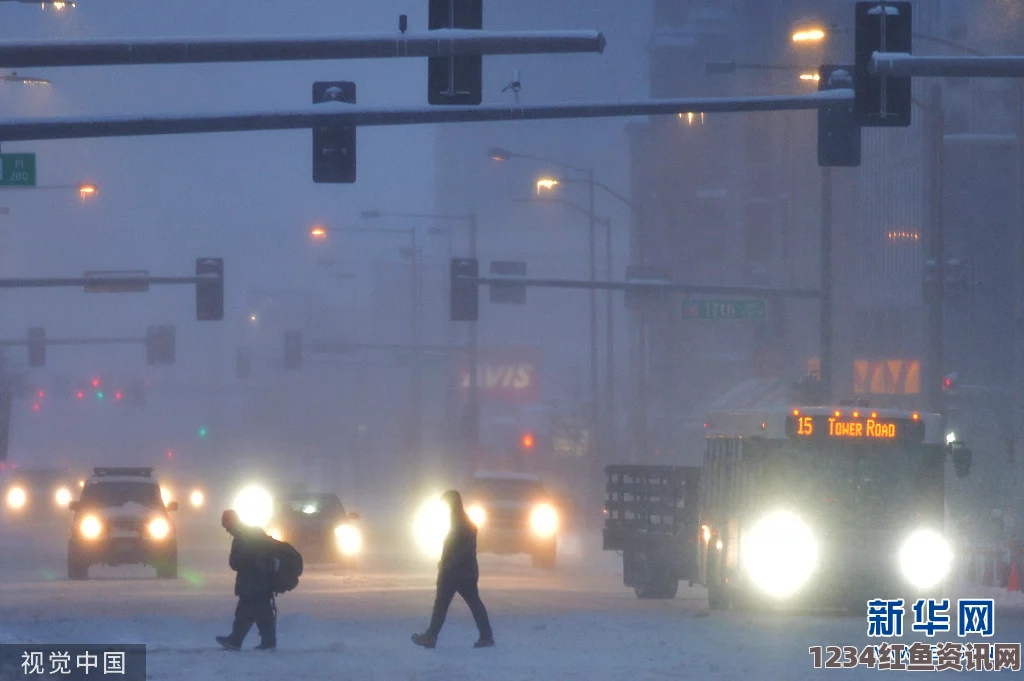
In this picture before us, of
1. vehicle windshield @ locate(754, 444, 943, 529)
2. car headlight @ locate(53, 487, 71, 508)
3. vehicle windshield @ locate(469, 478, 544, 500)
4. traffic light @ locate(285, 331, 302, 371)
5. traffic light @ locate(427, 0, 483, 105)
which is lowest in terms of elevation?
car headlight @ locate(53, 487, 71, 508)

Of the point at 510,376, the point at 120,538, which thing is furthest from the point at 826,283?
the point at 510,376

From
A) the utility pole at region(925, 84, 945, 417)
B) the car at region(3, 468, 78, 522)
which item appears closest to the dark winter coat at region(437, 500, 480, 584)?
the utility pole at region(925, 84, 945, 417)

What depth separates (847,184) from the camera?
91562mm

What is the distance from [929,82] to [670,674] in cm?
6096

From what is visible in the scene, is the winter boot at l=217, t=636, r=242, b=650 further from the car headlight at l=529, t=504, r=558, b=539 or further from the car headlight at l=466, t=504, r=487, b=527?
the car headlight at l=529, t=504, r=558, b=539

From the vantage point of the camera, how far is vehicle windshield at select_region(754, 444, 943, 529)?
74.3 feet

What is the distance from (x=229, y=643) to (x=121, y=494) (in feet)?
46.3

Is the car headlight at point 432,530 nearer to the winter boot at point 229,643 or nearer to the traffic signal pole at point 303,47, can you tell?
the winter boot at point 229,643

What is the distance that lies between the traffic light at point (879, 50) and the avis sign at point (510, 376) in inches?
3287

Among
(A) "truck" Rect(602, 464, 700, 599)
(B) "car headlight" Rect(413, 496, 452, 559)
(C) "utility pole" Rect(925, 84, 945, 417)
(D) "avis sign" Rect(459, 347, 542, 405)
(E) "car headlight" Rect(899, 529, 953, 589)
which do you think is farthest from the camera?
(D) "avis sign" Rect(459, 347, 542, 405)

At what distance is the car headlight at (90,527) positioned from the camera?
30.3 m

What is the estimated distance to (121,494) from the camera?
3155 centimetres

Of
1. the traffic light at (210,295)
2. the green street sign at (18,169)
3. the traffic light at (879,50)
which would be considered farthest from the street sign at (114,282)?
the traffic light at (879,50)

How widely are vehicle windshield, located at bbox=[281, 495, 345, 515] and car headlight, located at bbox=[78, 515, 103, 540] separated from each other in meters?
4.90
